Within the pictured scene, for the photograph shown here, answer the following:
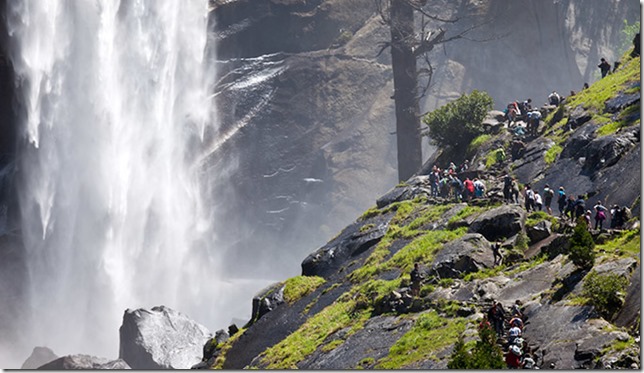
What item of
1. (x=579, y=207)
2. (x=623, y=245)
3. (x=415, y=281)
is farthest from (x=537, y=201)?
(x=623, y=245)

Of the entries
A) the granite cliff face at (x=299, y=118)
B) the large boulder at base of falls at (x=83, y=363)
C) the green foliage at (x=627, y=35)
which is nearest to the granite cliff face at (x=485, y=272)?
the large boulder at base of falls at (x=83, y=363)

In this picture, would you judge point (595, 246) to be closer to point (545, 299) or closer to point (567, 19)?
point (545, 299)

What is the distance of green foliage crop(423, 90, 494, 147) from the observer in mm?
57094

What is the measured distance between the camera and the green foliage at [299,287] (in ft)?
152

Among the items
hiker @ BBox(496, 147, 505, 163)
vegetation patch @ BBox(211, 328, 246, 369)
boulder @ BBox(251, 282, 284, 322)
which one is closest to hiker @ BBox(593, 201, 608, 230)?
hiker @ BBox(496, 147, 505, 163)

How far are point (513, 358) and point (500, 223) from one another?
13.7 m

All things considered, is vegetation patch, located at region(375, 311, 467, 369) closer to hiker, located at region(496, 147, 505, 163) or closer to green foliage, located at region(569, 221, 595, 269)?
green foliage, located at region(569, 221, 595, 269)

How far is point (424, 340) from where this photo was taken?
32.8m

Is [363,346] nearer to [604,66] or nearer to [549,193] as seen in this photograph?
[549,193]

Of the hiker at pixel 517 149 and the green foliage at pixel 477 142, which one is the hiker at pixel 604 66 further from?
the hiker at pixel 517 149

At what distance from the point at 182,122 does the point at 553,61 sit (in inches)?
1377

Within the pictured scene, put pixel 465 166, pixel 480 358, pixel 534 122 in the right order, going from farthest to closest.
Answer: pixel 534 122 < pixel 465 166 < pixel 480 358

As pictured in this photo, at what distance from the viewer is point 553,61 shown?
95.4m

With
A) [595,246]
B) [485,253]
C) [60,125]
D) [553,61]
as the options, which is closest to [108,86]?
[60,125]
